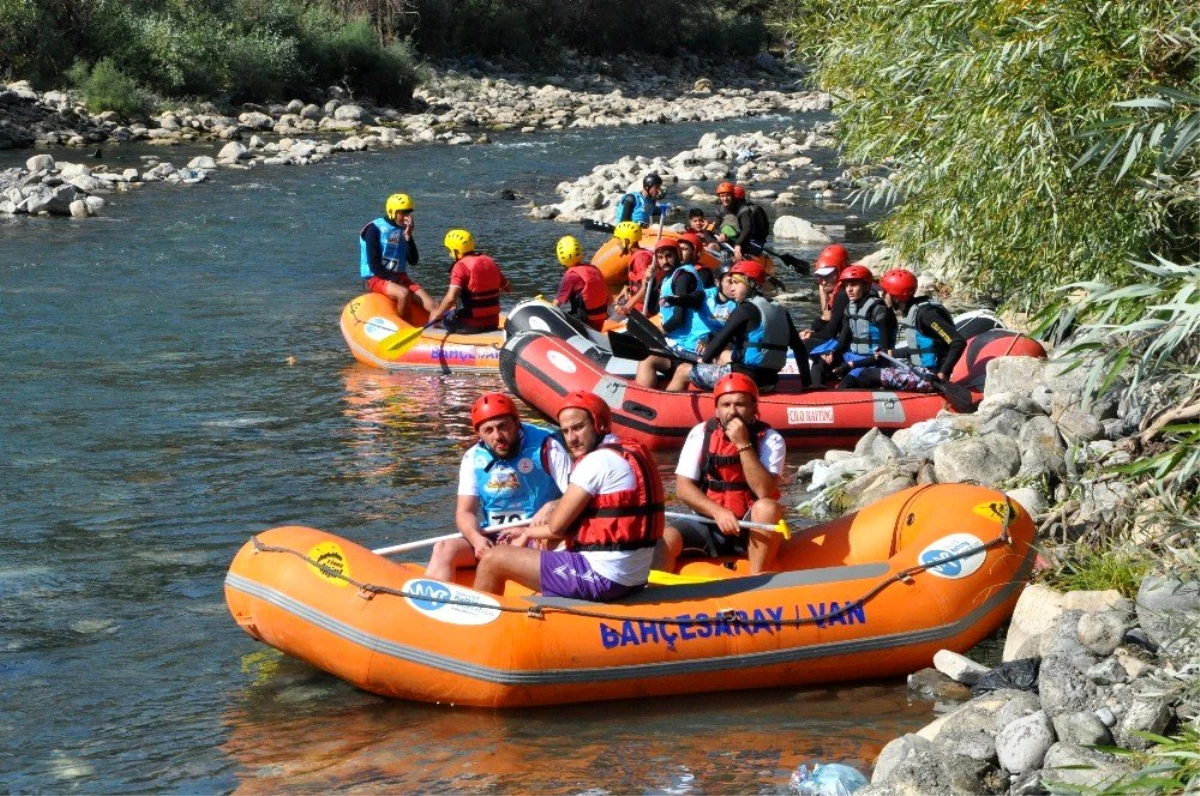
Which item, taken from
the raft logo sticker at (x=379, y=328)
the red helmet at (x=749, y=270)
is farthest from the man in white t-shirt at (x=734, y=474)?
the raft logo sticker at (x=379, y=328)

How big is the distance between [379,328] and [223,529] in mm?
4686

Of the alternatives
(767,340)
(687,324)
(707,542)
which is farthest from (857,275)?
(707,542)

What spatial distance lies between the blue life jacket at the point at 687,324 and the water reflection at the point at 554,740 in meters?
4.95

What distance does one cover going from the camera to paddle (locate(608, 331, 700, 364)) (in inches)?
445

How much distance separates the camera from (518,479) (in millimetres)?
7328

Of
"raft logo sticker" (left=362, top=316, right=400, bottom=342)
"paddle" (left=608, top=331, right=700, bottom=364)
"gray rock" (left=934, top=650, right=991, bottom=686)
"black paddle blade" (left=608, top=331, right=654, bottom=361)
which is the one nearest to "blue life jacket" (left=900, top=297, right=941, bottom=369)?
"paddle" (left=608, top=331, right=700, bottom=364)

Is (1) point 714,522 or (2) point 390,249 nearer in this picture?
(1) point 714,522

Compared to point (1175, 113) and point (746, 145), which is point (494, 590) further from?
point (746, 145)

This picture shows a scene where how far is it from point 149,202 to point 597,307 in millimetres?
12874

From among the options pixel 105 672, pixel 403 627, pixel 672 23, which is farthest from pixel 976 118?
pixel 672 23

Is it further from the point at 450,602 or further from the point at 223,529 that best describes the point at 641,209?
the point at 450,602

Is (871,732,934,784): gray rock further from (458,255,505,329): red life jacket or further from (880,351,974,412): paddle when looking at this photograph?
(458,255,505,329): red life jacket

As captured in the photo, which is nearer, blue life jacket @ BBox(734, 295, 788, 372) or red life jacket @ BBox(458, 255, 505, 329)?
blue life jacket @ BBox(734, 295, 788, 372)

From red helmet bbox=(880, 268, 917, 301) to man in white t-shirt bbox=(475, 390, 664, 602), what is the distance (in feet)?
16.0
